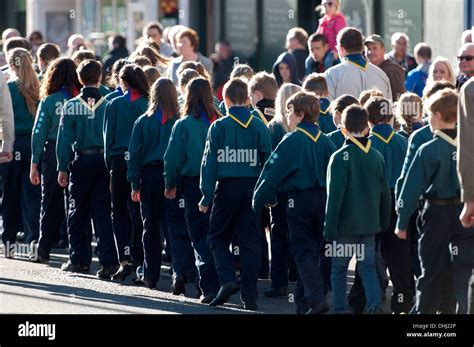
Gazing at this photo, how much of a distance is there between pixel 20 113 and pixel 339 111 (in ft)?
14.5

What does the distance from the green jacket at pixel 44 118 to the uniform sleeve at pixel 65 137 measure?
0.54 meters

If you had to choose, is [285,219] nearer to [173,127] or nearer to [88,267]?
[173,127]

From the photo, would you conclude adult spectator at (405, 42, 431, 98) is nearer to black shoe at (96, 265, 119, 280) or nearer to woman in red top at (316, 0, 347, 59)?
woman in red top at (316, 0, 347, 59)

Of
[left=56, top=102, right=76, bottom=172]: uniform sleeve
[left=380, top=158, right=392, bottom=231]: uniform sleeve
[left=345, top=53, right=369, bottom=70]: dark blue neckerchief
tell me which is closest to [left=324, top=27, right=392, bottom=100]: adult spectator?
[left=345, top=53, right=369, bottom=70]: dark blue neckerchief

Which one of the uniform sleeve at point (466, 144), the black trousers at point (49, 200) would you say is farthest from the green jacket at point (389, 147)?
the black trousers at point (49, 200)

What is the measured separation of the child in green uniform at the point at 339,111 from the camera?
1175 cm

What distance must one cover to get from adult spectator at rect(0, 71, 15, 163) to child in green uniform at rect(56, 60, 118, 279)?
0.50 metres

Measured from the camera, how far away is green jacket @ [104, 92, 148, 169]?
13180 millimetres

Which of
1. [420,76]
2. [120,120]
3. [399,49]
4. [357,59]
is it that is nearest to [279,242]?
[120,120]

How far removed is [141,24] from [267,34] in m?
8.54

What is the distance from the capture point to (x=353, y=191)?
1087cm

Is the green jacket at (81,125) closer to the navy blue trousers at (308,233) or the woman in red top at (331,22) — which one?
the navy blue trousers at (308,233)

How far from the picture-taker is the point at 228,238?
39.2 feet

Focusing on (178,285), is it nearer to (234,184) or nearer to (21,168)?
(234,184)
